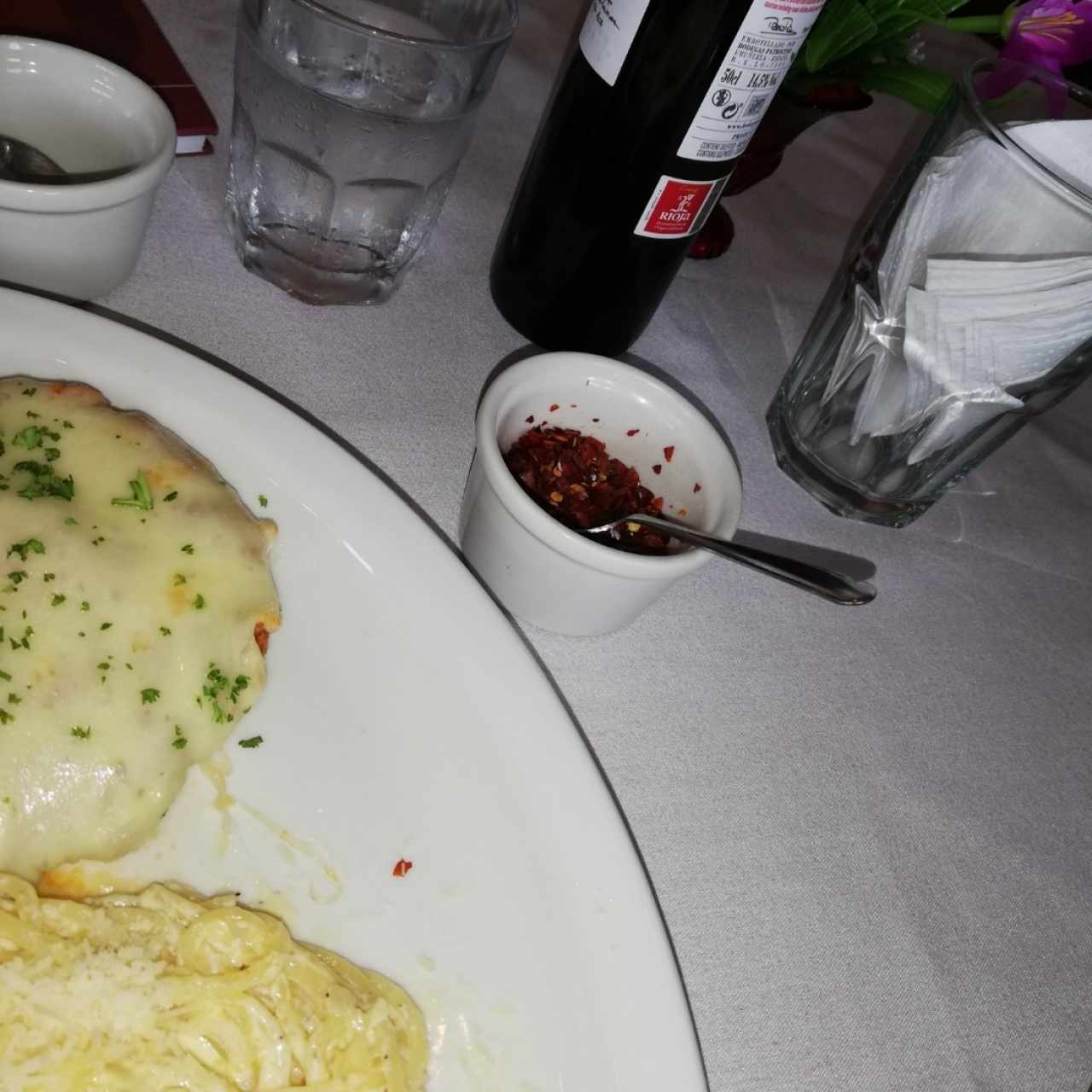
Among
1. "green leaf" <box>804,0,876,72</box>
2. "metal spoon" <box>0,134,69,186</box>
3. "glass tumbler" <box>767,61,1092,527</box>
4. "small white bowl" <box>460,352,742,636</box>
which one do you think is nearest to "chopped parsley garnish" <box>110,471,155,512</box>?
"small white bowl" <box>460,352,742,636</box>

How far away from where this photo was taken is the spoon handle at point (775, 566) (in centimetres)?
88

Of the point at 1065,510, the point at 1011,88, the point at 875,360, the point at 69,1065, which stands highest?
the point at 1011,88

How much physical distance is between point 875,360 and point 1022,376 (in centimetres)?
15

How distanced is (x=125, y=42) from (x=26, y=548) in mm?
765

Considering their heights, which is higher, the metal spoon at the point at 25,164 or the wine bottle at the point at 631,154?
the wine bottle at the point at 631,154

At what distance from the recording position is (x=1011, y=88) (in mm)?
1010

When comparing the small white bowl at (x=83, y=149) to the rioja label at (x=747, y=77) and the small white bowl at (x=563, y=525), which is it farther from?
the rioja label at (x=747, y=77)

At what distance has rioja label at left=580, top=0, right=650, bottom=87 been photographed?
2.81ft

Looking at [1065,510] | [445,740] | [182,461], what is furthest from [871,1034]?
[1065,510]

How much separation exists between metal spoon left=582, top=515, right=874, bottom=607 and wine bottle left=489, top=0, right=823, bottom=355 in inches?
11.5

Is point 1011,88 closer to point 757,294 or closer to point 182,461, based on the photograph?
point 757,294

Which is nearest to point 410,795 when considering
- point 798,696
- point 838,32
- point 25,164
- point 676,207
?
point 798,696

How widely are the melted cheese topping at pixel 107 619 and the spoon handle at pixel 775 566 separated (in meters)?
0.35

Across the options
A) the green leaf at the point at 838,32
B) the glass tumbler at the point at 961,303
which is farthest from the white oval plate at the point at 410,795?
the green leaf at the point at 838,32
